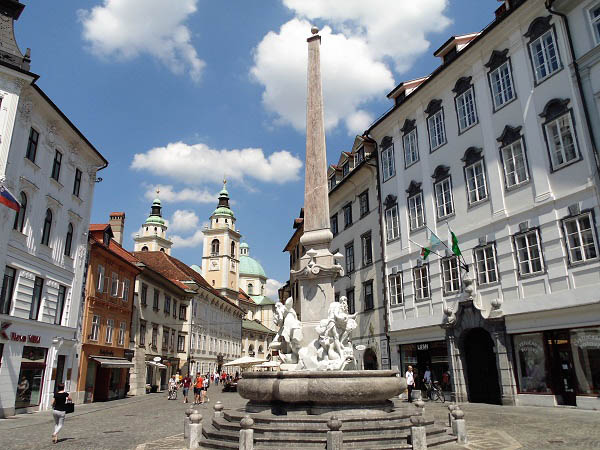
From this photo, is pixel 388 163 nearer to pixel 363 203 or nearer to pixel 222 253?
pixel 363 203

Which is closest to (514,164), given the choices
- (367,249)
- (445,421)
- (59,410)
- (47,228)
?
Result: (445,421)

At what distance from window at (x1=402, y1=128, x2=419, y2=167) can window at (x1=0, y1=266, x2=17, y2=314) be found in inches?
741

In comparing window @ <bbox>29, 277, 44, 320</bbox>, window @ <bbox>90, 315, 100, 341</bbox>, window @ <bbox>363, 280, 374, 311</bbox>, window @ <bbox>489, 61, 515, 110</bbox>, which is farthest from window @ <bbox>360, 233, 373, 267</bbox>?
window @ <bbox>29, 277, 44, 320</bbox>

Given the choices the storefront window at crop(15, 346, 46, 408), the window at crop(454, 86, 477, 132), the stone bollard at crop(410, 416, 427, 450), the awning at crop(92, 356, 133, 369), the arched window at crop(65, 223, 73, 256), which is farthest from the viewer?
the awning at crop(92, 356, 133, 369)

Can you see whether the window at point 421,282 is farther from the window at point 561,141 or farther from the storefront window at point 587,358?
the window at point 561,141

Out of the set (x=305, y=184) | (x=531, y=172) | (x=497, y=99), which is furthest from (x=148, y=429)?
(x=497, y=99)

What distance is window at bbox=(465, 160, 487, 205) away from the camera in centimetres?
1925

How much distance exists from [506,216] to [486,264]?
2.12 meters

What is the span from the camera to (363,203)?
28547 millimetres

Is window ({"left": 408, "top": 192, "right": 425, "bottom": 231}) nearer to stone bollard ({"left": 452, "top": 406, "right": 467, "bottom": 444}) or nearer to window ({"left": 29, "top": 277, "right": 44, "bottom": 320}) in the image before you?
stone bollard ({"left": 452, "top": 406, "right": 467, "bottom": 444})

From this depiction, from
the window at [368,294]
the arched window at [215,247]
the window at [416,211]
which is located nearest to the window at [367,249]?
the window at [368,294]

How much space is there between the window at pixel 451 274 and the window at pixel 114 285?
65.3 ft

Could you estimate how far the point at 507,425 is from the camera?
38.7 feet

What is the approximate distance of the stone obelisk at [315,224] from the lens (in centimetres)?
1195
